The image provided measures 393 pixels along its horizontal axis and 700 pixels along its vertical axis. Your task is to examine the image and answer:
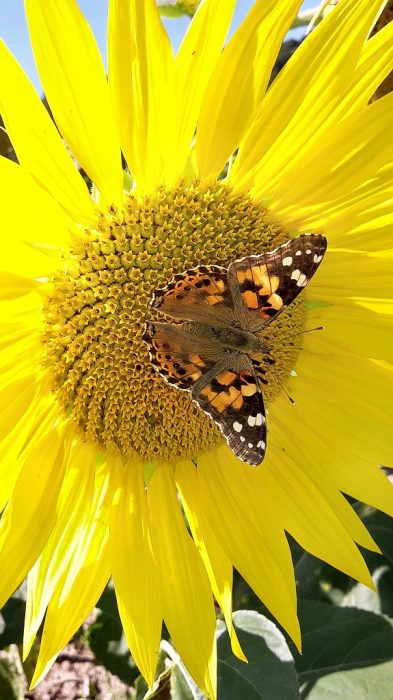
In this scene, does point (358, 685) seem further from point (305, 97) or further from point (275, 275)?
point (305, 97)

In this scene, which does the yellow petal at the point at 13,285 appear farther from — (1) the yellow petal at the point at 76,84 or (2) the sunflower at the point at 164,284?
(1) the yellow petal at the point at 76,84

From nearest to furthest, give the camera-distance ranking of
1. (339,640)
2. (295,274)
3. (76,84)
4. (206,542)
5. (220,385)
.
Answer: (76,84) < (295,274) < (220,385) < (206,542) < (339,640)

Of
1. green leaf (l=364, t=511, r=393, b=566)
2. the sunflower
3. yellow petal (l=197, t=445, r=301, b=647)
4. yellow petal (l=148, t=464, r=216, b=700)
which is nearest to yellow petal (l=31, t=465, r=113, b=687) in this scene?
the sunflower

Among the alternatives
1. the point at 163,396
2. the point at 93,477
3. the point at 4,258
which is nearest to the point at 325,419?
the point at 163,396

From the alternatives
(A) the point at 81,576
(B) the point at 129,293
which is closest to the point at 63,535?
(A) the point at 81,576

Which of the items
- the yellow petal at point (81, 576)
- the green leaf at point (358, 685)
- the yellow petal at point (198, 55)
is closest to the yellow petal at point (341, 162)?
the yellow petal at point (198, 55)

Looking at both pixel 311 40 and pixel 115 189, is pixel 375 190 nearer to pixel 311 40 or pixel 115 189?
pixel 311 40
